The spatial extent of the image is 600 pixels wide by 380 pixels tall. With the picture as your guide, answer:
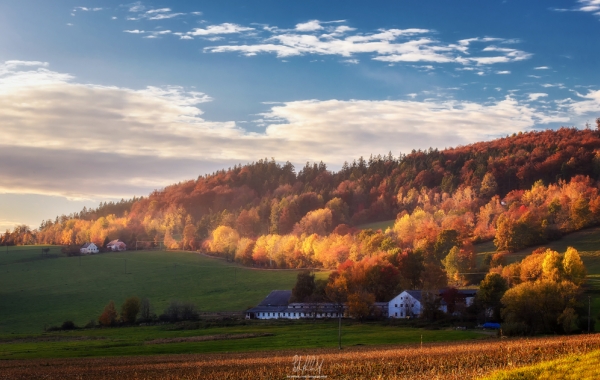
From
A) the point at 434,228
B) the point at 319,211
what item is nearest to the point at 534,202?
the point at 434,228

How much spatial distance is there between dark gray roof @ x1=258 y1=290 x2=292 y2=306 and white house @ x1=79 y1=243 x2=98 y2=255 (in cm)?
8335

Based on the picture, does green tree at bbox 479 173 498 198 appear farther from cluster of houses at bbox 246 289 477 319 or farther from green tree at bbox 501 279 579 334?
green tree at bbox 501 279 579 334

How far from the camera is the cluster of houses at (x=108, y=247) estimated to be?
179 metres

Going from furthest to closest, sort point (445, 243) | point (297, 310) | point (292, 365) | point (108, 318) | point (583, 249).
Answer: point (445, 243) < point (583, 249) < point (297, 310) < point (108, 318) < point (292, 365)

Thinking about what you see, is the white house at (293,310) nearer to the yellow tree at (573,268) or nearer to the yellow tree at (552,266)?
the yellow tree at (552,266)

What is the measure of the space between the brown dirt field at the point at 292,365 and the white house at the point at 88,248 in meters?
130

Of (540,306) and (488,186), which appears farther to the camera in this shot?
(488,186)

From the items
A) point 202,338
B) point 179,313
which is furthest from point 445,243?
point 202,338

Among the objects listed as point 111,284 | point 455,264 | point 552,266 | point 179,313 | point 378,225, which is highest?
point 378,225

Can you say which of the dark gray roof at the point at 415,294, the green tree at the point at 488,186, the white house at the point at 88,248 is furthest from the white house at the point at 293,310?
the green tree at the point at 488,186

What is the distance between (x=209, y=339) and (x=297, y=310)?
119ft

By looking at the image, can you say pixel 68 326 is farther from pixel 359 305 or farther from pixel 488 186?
pixel 488 186

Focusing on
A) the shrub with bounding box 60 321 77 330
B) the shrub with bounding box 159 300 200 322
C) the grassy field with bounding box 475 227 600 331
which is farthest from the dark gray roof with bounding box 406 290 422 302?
the shrub with bounding box 60 321 77 330

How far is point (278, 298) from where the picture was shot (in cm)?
11150
